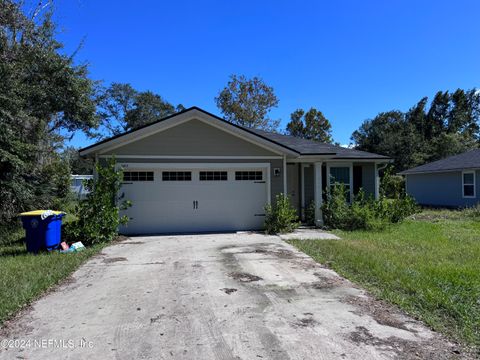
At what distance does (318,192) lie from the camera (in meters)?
13.6

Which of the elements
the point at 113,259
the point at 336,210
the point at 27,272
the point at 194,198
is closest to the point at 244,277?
the point at 113,259

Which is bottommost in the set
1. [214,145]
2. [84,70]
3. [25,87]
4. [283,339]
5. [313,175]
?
[283,339]

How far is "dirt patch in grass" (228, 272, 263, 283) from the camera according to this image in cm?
658

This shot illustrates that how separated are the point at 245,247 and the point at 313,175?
19.2 feet

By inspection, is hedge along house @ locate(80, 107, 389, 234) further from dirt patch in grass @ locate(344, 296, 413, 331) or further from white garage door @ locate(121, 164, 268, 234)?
dirt patch in grass @ locate(344, 296, 413, 331)

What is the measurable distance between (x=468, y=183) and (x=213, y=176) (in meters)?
16.7

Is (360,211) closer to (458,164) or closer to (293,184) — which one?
(293,184)

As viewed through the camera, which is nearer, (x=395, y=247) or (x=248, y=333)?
(x=248, y=333)

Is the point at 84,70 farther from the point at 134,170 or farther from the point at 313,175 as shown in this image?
the point at 313,175

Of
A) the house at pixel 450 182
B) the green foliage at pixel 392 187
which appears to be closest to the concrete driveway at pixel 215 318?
the green foliage at pixel 392 187

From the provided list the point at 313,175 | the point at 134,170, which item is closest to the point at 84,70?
the point at 134,170

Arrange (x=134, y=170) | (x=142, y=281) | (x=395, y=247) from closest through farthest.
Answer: (x=142, y=281), (x=395, y=247), (x=134, y=170)

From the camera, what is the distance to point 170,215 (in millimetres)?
12523

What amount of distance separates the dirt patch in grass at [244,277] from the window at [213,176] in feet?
20.0
